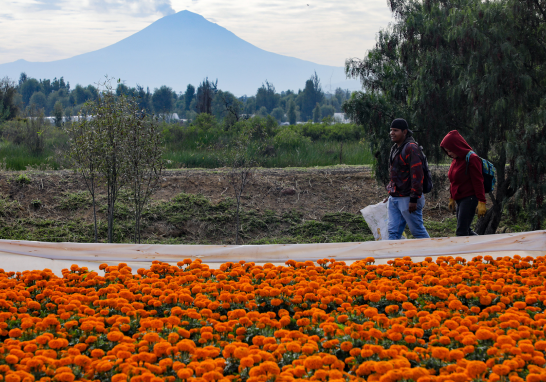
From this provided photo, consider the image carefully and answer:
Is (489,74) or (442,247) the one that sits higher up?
(489,74)

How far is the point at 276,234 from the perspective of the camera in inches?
342

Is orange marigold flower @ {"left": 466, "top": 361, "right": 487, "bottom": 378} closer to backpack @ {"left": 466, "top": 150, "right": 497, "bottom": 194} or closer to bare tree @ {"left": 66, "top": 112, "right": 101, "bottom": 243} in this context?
backpack @ {"left": 466, "top": 150, "right": 497, "bottom": 194}

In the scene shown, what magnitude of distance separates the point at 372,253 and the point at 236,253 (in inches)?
55.5

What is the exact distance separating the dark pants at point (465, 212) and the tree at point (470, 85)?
203cm

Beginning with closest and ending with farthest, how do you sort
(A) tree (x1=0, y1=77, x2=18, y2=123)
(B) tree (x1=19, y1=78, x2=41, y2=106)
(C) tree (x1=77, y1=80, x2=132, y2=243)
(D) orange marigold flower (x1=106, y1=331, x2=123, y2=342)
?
(D) orange marigold flower (x1=106, y1=331, x2=123, y2=342), (C) tree (x1=77, y1=80, x2=132, y2=243), (A) tree (x1=0, y1=77, x2=18, y2=123), (B) tree (x1=19, y1=78, x2=41, y2=106)

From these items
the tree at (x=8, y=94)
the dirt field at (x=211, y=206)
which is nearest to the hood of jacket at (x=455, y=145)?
the dirt field at (x=211, y=206)

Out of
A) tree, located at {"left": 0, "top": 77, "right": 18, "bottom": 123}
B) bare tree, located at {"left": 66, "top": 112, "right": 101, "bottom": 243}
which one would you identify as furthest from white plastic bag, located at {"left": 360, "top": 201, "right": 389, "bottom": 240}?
tree, located at {"left": 0, "top": 77, "right": 18, "bottom": 123}

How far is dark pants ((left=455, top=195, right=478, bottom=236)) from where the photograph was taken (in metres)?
5.25

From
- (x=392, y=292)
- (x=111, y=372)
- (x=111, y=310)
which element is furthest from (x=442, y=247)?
(x=111, y=372)

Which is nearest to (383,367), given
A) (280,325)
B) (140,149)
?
(280,325)

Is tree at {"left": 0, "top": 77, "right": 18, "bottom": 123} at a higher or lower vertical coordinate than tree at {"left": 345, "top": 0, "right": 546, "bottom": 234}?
higher

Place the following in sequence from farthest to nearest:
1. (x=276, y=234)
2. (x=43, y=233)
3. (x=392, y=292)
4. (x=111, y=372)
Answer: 1. (x=276, y=234)
2. (x=43, y=233)
3. (x=392, y=292)
4. (x=111, y=372)

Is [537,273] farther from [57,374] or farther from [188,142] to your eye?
[188,142]

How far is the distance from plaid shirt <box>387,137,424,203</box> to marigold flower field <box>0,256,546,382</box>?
4.34 ft
